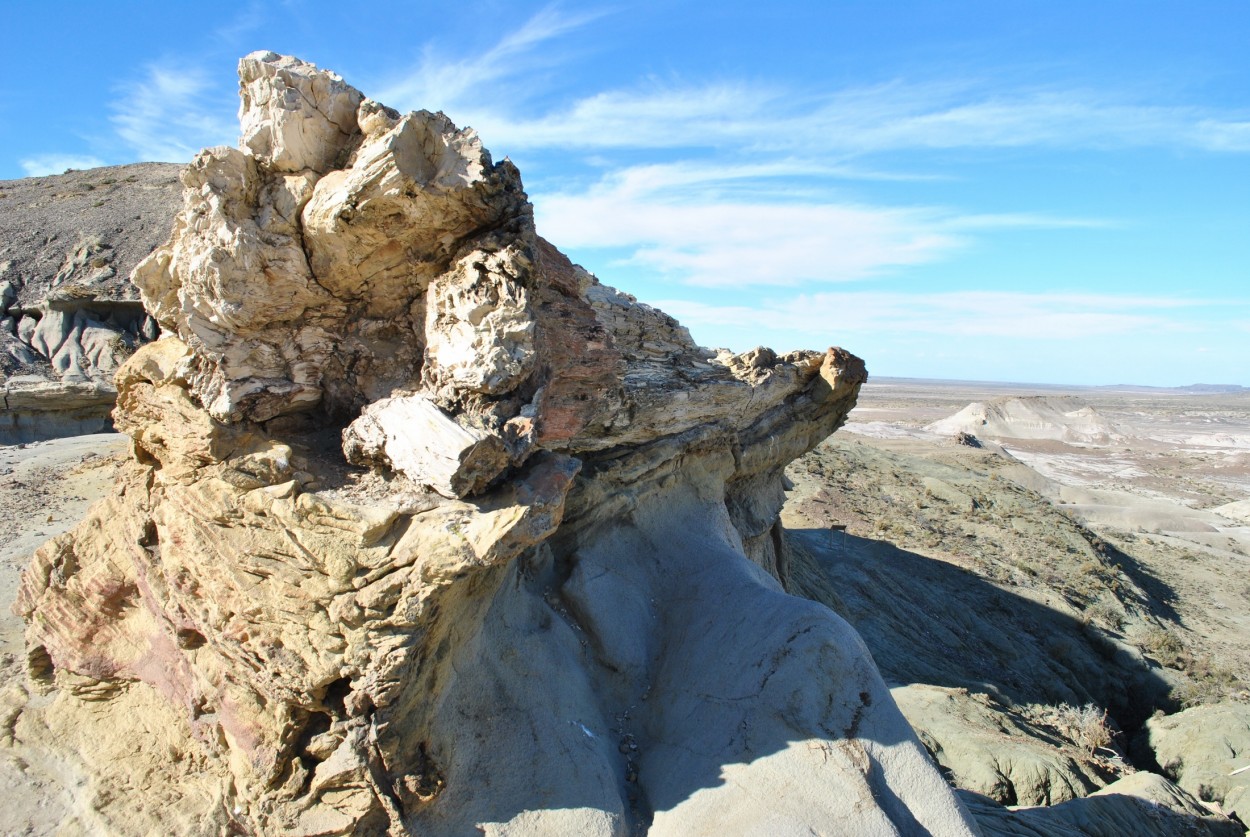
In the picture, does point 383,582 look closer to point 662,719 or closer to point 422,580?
point 422,580

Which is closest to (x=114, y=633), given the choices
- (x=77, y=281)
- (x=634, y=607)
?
(x=634, y=607)

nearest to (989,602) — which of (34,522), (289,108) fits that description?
(289,108)

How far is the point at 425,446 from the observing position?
365 centimetres

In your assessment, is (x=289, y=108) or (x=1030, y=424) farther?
(x=1030, y=424)

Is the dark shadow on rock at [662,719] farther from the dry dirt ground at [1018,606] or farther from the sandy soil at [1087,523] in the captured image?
the sandy soil at [1087,523]

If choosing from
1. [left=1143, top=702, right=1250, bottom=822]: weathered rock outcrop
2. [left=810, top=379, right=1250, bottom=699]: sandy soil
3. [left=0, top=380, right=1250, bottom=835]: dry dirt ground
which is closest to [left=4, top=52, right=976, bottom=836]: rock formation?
[left=0, top=380, right=1250, bottom=835]: dry dirt ground

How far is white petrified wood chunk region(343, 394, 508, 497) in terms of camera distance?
11.7ft

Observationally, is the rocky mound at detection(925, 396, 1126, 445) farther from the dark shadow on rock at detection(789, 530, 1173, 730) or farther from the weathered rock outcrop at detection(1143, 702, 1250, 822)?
the weathered rock outcrop at detection(1143, 702, 1250, 822)

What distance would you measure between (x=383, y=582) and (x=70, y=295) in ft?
78.8

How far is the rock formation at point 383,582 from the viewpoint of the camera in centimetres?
368

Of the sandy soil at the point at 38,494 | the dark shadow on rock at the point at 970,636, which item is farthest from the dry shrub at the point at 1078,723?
the sandy soil at the point at 38,494

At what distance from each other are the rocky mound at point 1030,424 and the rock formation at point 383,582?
50.1 metres

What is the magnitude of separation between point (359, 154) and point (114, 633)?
3.85 m

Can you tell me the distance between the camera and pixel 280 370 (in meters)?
4.10
